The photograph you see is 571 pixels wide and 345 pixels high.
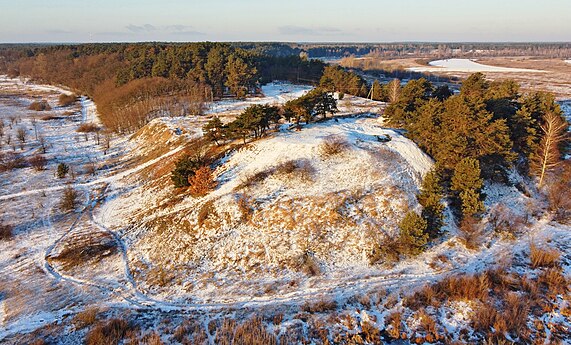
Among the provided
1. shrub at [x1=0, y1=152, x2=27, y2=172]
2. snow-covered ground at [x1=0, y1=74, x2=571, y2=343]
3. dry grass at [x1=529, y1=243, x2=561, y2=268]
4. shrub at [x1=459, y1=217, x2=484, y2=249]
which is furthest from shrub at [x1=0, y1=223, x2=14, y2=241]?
dry grass at [x1=529, y1=243, x2=561, y2=268]

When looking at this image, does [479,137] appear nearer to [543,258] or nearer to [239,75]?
[543,258]

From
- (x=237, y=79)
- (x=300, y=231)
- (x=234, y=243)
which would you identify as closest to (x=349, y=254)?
(x=300, y=231)

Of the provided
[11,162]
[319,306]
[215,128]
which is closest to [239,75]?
[215,128]

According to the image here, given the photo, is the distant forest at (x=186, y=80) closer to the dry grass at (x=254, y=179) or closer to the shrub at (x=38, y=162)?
the shrub at (x=38, y=162)

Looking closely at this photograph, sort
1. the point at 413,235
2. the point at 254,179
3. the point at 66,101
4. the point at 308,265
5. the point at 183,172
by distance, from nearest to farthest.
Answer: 1. the point at 308,265
2. the point at 413,235
3. the point at 254,179
4. the point at 183,172
5. the point at 66,101

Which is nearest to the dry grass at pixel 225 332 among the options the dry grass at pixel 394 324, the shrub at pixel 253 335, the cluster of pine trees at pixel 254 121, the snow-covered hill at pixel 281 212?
the shrub at pixel 253 335

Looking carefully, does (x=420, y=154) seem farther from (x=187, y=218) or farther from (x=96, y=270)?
(x=96, y=270)

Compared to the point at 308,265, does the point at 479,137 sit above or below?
above
